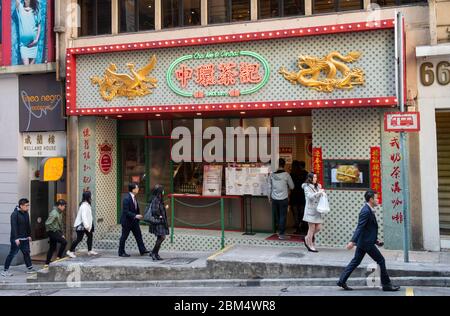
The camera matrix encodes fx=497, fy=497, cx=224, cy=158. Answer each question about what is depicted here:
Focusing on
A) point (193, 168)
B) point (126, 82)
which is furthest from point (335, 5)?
point (193, 168)

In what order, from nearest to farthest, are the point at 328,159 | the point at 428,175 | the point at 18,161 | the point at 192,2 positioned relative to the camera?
the point at 428,175 → the point at 328,159 → the point at 192,2 → the point at 18,161

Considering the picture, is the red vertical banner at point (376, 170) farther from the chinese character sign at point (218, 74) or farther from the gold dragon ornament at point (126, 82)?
the gold dragon ornament at point (126, 82)

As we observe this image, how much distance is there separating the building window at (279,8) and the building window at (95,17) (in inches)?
166

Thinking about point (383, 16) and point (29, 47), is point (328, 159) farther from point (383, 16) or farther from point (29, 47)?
point (29, 47)

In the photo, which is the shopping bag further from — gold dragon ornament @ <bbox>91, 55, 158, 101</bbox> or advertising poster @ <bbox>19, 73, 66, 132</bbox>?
advertising poster @ <bbox>19, 73, 66, 132</bbox>

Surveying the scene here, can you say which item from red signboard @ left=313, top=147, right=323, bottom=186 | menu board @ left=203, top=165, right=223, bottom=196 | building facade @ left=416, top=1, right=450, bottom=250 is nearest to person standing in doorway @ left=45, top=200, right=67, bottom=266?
menu board @ left=203, top=165, right=223, bottom=196

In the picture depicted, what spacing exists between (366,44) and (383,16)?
2.78 ft

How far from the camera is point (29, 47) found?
1395cm

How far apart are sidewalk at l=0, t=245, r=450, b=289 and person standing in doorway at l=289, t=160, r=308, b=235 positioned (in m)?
1.38

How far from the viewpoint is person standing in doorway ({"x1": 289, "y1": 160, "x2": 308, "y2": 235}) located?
12188mm

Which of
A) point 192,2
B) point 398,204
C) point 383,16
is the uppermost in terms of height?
point 192,2

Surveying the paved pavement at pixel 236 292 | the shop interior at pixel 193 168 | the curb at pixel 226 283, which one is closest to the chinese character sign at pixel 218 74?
the shop interior at pixel 193 168

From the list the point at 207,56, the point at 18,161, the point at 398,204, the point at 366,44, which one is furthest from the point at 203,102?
the point at 18,161

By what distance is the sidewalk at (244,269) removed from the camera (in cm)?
879
